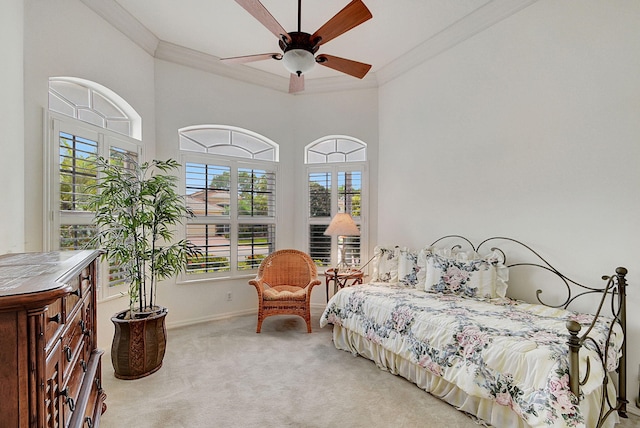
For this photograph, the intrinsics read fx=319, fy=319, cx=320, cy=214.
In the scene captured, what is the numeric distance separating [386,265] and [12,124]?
339cm

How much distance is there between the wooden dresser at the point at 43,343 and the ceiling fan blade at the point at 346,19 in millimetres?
2005

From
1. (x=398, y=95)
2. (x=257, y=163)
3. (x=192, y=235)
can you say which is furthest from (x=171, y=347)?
(x=398, y=95)

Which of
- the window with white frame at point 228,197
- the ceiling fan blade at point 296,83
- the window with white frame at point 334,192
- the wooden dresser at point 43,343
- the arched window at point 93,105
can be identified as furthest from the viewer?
the window with white frame at point 334,192

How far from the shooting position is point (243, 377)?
8.71 ft

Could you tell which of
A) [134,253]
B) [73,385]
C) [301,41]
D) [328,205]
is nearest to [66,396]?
[73,385]

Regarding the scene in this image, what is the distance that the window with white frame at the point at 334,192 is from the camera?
445cm

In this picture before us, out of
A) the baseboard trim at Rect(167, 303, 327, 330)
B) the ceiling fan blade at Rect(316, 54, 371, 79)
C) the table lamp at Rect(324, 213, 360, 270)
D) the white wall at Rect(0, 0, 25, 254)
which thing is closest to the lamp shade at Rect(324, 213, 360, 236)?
the table lamp at Rect(324, 213, 360, 270)

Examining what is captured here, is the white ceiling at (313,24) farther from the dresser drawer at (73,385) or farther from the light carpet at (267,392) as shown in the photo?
the light carpet at (267,392)

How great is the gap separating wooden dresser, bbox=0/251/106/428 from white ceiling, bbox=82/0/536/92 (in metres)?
2.62

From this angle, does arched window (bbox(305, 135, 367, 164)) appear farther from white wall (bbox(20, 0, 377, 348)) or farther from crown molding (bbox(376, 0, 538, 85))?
crown molding (bbox(376, 0, 538, 85))

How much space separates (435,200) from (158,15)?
11.5ft

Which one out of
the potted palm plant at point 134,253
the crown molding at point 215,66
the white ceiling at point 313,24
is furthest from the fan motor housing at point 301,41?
the crown molding at point 215,66

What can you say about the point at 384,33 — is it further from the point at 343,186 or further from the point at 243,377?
the point at 243,377

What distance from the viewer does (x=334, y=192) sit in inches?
179
